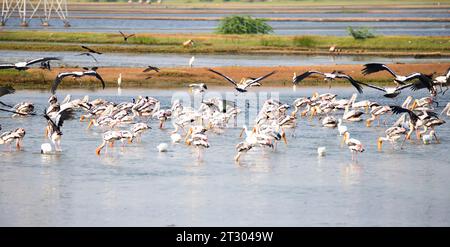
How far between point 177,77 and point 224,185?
18.1 meters

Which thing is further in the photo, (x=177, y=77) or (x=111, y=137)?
(x=177, y=77)

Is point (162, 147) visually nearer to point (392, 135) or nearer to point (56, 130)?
point (56, 130)

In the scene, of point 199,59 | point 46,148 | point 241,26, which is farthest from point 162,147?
point 241,26

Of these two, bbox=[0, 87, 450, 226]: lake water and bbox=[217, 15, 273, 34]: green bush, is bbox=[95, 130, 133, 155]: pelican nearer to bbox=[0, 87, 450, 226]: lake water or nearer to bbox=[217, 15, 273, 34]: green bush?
bbox=[0, 87, 450, 226]: lake water

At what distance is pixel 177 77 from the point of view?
34.9 metres

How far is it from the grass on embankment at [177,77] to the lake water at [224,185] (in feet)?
35.8

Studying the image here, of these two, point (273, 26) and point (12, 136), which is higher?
point (273, 26)

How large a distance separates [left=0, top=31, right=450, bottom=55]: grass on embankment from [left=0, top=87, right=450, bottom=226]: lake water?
83.0 feet

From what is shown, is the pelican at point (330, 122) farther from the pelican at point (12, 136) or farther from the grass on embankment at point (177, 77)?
the grass on embankment at point (177, 77)

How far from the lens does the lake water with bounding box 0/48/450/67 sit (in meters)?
40.3

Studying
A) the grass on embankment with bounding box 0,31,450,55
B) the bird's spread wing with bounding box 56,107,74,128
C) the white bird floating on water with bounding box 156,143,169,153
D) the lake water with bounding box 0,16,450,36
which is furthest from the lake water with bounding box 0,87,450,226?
the lake water with bounding box 0,16,450,36

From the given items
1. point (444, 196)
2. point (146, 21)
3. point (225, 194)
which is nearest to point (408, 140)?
point (444, 196)

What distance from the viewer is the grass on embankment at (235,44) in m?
47.8

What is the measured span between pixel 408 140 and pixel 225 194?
7251 millimetres
